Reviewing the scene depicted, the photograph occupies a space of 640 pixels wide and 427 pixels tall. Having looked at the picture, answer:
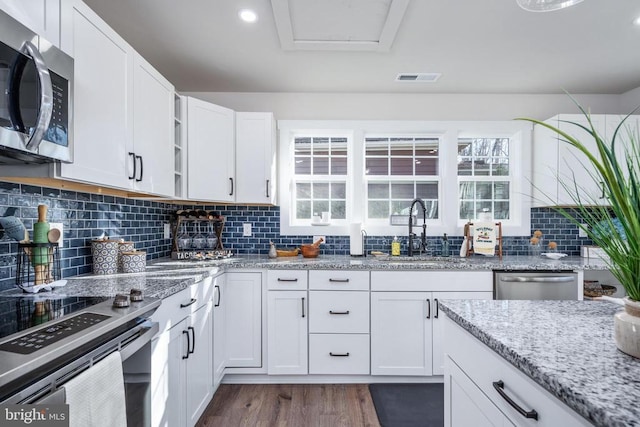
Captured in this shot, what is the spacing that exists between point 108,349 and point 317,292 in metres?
1.62

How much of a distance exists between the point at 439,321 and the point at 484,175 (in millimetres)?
1678

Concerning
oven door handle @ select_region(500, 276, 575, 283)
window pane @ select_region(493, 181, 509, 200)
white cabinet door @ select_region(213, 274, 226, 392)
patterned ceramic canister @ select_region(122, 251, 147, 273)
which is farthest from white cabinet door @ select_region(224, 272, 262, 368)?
window pane @ select_region(493, 181, 509, 200)

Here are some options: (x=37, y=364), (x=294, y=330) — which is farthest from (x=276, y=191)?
(x=37, y=364)

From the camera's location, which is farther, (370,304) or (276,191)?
(276,191)

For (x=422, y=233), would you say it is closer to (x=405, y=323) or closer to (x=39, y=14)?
(x=405, y=323)

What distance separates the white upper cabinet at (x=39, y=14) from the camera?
3.72 ft

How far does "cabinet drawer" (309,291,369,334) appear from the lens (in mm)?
2537

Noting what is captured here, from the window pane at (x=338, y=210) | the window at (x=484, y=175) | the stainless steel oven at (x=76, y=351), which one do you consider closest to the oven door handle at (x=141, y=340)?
the stainless steel oven at (x=76, y=351)

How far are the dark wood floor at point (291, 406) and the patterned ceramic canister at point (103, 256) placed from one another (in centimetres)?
113

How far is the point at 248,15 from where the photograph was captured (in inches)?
80.0

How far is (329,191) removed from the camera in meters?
3.36

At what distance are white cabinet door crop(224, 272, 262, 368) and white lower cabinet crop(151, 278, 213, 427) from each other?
316 millimetres

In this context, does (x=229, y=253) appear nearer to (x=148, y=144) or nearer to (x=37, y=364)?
(x=148, y=144)

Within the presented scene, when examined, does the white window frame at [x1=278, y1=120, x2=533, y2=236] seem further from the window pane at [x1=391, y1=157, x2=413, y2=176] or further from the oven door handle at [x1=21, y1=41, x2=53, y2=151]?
the oven door handle at [x1=21, y1=41, x2=53, y2=151]
